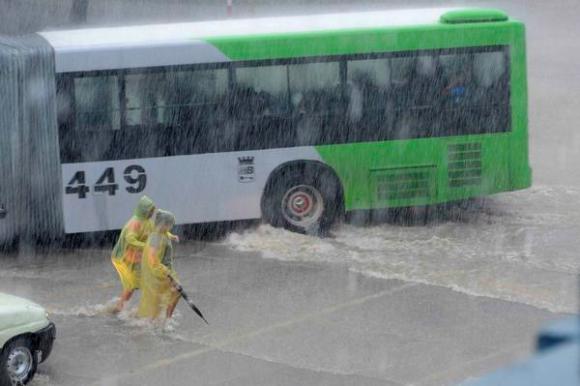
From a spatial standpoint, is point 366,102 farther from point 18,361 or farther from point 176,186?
point 18,361

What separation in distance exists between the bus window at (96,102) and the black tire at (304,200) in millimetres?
2210

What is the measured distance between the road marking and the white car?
0.59 m

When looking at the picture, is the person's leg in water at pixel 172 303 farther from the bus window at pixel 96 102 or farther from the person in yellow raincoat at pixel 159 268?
the bus window at pixel 96 102

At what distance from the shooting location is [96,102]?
13078mm

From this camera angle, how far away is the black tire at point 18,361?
7.84 metres

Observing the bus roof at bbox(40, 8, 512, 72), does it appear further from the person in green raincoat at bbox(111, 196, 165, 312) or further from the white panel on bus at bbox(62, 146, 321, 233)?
the person in green raincoat at bbox(111, 196, 165, 312)

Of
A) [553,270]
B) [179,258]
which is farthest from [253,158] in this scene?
[553,270]

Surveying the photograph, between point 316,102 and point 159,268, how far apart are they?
4.74 meters

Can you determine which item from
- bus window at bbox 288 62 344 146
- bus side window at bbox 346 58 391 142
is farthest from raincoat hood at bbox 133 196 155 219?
bus side window at bbox 346 58 391 142

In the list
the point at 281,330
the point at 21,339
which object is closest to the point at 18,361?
the point at 21,339

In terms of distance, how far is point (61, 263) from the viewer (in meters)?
13.1

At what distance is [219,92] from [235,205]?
1.47 m

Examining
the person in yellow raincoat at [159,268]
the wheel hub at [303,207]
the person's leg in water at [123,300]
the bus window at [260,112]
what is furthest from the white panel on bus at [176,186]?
the person in yellow raincoat at [159,268]

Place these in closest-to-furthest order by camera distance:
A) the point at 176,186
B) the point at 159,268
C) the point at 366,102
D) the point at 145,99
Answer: the point at 159,268, the point at 145,99, the point at 176,186, the point at 366,102
